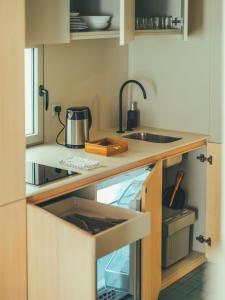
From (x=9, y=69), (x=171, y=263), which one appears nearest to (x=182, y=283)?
(x=171, y=263)

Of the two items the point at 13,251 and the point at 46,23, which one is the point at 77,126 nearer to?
the point at 46,23

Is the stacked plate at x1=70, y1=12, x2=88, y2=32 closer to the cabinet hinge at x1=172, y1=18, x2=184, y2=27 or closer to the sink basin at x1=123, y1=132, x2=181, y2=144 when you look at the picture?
the cabinet hinge at x1=172, y1=18, x2=184, y2=27

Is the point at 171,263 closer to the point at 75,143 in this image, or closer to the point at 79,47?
the point at 75,143

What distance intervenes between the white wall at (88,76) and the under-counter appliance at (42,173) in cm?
60

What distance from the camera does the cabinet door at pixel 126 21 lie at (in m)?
2.86

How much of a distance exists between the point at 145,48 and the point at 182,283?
5.13 feet

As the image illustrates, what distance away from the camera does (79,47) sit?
3.32 metres

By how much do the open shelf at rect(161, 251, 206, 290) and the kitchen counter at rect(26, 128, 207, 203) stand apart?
0.76m

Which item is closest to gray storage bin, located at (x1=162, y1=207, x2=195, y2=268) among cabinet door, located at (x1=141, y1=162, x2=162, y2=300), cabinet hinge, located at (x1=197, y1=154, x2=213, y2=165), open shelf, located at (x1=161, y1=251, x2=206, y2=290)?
open shelf, located at (x1=161, y1=251, x2=206, y2=290)

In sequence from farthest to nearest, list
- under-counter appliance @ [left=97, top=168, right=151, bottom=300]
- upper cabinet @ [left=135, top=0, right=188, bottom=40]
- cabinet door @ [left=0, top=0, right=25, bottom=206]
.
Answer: upper cabinet @ [left=135, top=0, right=188, bottom=40], under-counter appliance @ [left=97, top=168, right=151, bottom=300], cabinet door @ [left=0, top=0, right=25, bottom=206]

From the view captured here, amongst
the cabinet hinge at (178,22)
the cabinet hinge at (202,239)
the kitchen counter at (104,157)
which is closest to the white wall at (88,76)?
the kitchen counter at (104,157)

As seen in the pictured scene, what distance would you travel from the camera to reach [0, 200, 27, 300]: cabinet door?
2121 mm

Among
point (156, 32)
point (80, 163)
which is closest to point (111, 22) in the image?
point (156, 32)

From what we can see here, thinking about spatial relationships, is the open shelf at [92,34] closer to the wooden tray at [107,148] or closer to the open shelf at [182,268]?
the wooden tray at [107,148]
